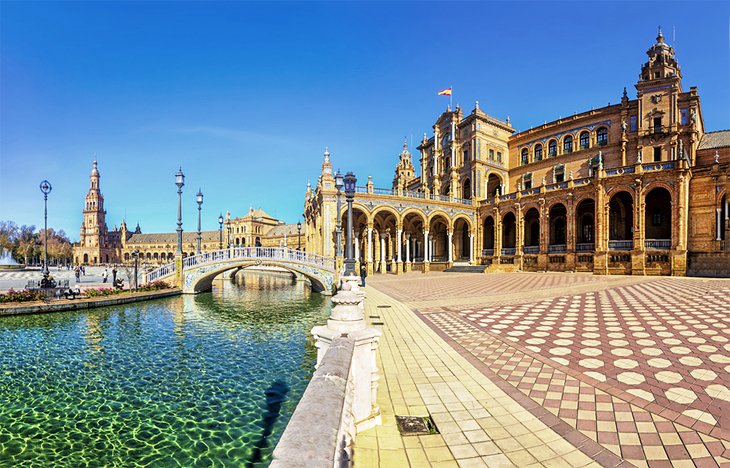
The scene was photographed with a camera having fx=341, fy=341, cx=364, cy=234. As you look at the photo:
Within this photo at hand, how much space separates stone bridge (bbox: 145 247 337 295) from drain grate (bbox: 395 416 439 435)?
59.8 feet

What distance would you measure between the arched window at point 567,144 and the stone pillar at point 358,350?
44.5 metres

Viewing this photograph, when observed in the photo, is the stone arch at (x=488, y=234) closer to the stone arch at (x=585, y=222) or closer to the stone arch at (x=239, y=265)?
the stone arch at (x=585, y=222)

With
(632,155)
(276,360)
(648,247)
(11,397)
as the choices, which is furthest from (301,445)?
(632,155)

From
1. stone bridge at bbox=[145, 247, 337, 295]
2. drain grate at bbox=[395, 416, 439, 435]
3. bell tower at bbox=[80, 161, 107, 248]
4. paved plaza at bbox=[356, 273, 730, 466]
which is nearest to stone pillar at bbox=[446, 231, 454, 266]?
stone bridge at bbox=[145, 247, 337, 295]

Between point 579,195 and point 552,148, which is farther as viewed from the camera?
point 552,148

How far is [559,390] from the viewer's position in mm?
5184

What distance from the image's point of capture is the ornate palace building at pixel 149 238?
110 m

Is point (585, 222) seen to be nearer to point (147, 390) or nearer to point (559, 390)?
point (559, 390)

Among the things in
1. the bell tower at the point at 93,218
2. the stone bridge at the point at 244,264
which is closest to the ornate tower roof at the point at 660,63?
the stone bridge at the point at 244,264

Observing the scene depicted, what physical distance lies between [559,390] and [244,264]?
72.5ft

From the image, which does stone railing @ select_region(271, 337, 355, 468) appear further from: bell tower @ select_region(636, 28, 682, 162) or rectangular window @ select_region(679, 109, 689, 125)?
rectangular window @ select_region(679, 109, 689, 125)

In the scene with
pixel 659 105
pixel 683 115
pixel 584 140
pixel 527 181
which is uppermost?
pixel 659 105

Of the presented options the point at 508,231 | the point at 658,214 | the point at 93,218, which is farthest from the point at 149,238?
the point at 658,214

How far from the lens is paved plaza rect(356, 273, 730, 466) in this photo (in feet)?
12.0
